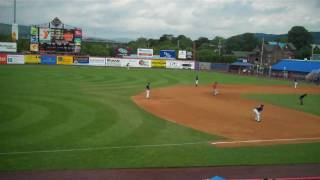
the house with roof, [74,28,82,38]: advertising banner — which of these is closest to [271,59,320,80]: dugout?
the house with roof

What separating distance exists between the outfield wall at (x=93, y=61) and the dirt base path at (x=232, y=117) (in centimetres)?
4221

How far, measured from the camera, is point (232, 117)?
90.5ft

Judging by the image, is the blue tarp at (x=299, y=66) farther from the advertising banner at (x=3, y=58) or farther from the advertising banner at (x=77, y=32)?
the advertising banner at (x=3, y=58)

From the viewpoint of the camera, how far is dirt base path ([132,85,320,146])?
22.7 meters

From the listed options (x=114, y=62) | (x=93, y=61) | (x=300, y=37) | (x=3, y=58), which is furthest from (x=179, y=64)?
(x=300, y=37)

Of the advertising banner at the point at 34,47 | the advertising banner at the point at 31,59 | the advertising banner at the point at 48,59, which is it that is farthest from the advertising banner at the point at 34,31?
the advertising banner at the point at 48,59

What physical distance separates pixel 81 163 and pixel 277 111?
19.7 m

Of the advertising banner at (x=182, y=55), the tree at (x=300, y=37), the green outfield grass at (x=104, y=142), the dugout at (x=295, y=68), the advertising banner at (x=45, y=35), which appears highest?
the tree at (x=300, y=37)

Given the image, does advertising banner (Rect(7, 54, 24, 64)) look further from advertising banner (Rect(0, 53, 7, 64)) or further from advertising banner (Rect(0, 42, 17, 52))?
advertising banner (Rect(0, 42, 17, 52))

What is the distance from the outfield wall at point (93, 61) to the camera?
72.8m

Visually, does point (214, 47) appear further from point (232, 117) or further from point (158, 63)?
point (232, 117)

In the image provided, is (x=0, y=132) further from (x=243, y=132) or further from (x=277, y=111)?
(x=277, y=111)

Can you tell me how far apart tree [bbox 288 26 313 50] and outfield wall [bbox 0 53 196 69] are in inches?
3063

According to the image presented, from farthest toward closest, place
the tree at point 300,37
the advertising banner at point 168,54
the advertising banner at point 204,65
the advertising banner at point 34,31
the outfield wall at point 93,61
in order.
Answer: the tree at point 300,37 < the advertising banner at point 168,54 < the advertising banner at point 204,65 < the outfield wall at point 93,61 < the advertising banner at point 34,31
